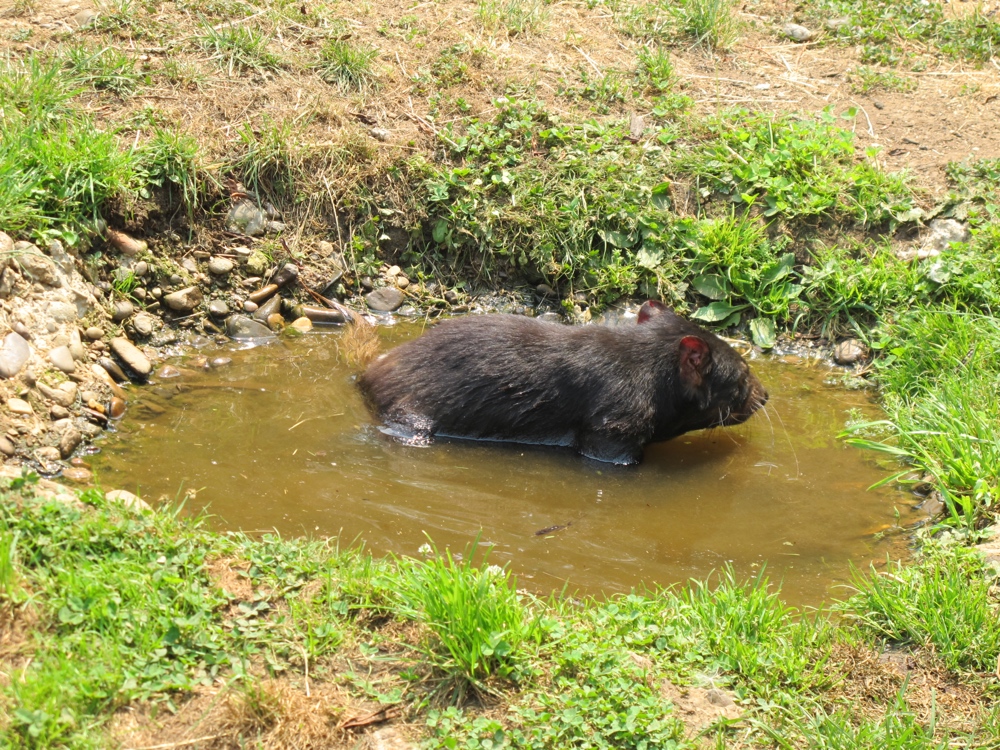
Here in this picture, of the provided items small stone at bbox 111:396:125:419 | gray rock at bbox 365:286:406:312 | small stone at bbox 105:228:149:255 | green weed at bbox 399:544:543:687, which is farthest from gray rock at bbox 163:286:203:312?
green weed at bbox 399:544:543:687

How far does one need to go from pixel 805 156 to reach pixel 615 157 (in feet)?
5.06

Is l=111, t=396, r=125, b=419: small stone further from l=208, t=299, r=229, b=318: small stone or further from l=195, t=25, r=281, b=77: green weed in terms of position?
l=195, t=25, r=281, b=77: green weed

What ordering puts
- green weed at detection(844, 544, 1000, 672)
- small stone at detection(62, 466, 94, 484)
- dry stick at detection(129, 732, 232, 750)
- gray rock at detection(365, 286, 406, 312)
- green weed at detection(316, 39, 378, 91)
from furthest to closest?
green weed at detection(316, 39, 378, 91)
gray rock at detection(365, 286, 406, 312)
small stone at detection(62, 466, 94, 484)
green weed at detection(844, 544, 1000, 672)
dry stick at detection(129, 732, 232, 750)

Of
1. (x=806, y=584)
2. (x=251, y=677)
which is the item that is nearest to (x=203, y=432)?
(x=251, y=677)

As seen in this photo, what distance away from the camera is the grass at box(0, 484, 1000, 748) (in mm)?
3312

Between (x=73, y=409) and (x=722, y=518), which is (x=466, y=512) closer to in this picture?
(x=722, y=518)

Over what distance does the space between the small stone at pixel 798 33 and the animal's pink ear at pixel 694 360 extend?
5196 millimetres

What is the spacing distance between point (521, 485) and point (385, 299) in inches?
98.5

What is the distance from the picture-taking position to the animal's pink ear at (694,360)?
6125 mm

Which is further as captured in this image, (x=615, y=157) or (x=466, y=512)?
(x=615, y=157)

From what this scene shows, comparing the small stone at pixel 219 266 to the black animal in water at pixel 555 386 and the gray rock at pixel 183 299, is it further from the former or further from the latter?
the black animal in water at pixel 555 386

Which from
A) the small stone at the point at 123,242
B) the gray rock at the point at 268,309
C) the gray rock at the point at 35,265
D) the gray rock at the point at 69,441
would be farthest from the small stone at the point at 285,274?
the gray rock at the point at 69,441

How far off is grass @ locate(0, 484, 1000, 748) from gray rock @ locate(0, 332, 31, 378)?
1.55 metres

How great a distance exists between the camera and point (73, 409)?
5.49 m
